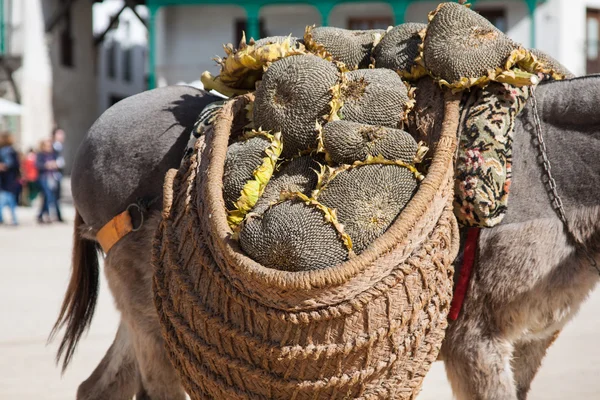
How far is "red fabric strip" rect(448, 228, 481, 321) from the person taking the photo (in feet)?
8.28

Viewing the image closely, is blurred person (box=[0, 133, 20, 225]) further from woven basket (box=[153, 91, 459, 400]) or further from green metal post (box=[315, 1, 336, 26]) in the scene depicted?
woven basket (box=[153, 91, 459, 400])

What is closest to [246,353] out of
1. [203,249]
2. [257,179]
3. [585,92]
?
[203,249]

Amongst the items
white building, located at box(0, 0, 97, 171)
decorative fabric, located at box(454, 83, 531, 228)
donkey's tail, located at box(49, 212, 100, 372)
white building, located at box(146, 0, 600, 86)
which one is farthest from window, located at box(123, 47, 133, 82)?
decorative fabric, located at box(454, 83, 531, 228)

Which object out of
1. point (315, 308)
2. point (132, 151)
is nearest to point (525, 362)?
point (315, 308)

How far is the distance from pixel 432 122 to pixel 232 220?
2.40 ft

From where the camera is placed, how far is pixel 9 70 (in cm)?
2048

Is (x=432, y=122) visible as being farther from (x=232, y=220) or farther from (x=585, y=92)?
(x=232, y=220)

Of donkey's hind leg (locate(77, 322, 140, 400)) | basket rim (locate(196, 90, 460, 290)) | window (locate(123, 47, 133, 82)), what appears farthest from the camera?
window (locate(123, 47, 133, 82))

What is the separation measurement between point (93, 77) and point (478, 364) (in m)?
23.7

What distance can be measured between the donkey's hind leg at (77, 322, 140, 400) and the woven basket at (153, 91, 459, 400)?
0.80 m

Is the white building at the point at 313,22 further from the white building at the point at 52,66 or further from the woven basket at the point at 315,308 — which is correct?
the woven basket at the point at 315,308

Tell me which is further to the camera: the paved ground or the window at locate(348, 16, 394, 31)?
the window at locate(348, 16, 394, 31)

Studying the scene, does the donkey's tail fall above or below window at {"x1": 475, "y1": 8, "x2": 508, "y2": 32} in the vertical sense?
below

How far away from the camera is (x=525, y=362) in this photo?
2.91 m
